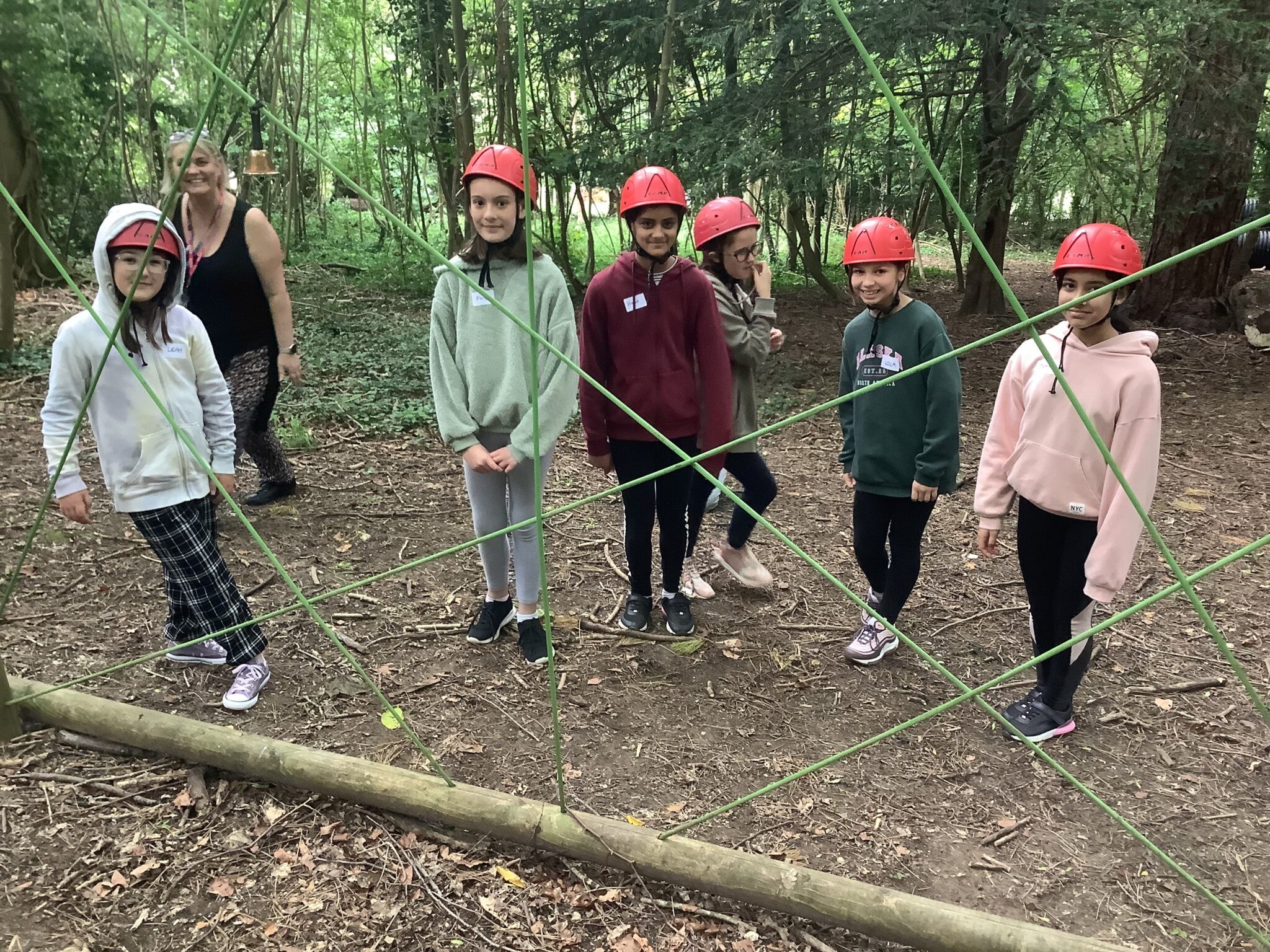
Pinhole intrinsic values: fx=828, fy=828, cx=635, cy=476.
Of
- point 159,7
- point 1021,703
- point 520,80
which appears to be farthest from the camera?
point 159,7

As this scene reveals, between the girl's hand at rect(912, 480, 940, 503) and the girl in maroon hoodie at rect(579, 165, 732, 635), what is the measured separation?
0.53 meters

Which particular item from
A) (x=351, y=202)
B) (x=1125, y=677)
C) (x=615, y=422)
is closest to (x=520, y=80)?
(x=615, y=422)

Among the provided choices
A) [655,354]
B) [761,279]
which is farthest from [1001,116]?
[655,354]

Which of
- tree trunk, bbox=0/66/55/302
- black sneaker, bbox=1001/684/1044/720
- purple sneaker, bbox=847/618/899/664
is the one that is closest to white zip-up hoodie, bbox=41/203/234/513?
purple sneaker, bbox=847/618/899/664

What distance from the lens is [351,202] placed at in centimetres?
1221

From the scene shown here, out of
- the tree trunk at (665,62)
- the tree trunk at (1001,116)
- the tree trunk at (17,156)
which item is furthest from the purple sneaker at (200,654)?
the tree trunk at (1001,116)

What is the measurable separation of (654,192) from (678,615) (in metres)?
1.29

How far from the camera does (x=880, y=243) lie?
210 centimetres

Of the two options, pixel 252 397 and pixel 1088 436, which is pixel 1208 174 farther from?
pixel 252 397

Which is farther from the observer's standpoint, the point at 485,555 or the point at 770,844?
the point at 485,555

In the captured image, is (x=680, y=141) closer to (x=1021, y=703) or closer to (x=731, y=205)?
(x=731, y=205)

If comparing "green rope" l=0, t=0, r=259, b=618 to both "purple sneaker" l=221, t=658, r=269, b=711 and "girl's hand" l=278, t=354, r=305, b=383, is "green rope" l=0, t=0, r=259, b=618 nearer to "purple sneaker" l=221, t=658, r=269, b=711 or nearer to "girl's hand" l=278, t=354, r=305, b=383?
"purple sneaker" l=221, t=658, r=269, b=711

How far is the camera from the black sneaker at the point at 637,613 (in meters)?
2.66

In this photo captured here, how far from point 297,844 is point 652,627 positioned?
4.11 ft
